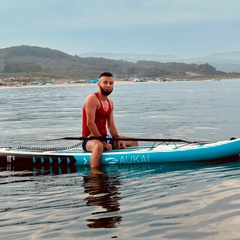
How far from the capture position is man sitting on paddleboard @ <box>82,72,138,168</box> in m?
10.3

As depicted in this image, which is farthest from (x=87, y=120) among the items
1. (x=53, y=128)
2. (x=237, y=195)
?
(x=53, y=128)

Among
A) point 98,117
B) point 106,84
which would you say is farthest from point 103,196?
point 106,84

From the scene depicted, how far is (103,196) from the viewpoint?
7750 mm

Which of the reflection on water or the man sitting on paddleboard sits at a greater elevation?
the man sitting on paddleboard

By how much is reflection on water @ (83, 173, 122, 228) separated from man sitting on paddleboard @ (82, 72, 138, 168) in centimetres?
85

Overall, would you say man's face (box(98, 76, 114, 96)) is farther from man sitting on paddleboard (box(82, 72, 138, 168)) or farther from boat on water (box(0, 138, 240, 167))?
boat on water (box(0, 138, 240, 167))

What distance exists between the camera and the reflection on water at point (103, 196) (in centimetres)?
625

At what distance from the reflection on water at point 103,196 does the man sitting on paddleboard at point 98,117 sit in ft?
2.79

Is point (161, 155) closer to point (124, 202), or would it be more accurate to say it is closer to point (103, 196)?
point (103, 196)

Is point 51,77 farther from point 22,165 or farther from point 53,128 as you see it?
point 22,165

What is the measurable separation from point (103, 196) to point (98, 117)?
3.16 m

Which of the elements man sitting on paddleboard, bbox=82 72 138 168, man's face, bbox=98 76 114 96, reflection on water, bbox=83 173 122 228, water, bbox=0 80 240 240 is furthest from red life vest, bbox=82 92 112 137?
reflection on water, bbox=83 173 122 228

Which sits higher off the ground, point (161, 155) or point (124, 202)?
point (161, 155)

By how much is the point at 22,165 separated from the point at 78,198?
4074 mm
